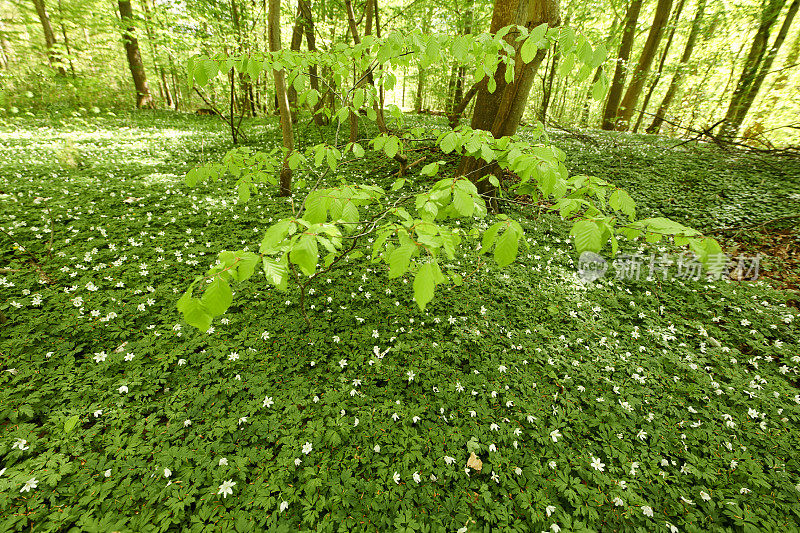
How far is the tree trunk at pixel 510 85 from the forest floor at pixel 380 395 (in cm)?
247

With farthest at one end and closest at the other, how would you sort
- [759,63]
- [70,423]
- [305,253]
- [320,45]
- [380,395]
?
[320,45]
[759,63]
[380,395]
[70,423]
[305,253]

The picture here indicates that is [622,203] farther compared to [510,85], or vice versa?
[510,85]

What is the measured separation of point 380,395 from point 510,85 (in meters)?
5.91

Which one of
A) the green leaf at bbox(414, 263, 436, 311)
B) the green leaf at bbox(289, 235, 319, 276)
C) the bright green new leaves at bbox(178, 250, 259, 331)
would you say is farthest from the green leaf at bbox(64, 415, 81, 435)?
→ the green leaf at bbox(414, 263, 436, 311)

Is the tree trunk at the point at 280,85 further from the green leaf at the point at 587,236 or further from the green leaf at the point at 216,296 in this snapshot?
the green leaf at the point at 587,236

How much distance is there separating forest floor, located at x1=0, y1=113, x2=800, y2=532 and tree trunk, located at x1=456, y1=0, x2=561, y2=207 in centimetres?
247

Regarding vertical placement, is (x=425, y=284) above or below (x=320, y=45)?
below

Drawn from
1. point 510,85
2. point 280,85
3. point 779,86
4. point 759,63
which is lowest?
point 280,85

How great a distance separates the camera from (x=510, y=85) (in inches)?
225

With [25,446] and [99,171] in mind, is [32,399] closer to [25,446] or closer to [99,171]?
[25,446]

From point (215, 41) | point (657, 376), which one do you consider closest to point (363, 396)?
point (657, 376)

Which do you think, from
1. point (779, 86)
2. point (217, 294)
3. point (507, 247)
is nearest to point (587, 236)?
point (507, 247)

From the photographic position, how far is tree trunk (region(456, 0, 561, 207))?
16.0 ft

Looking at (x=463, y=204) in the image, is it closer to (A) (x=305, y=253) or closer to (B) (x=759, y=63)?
(A) (x=305, y=253)
